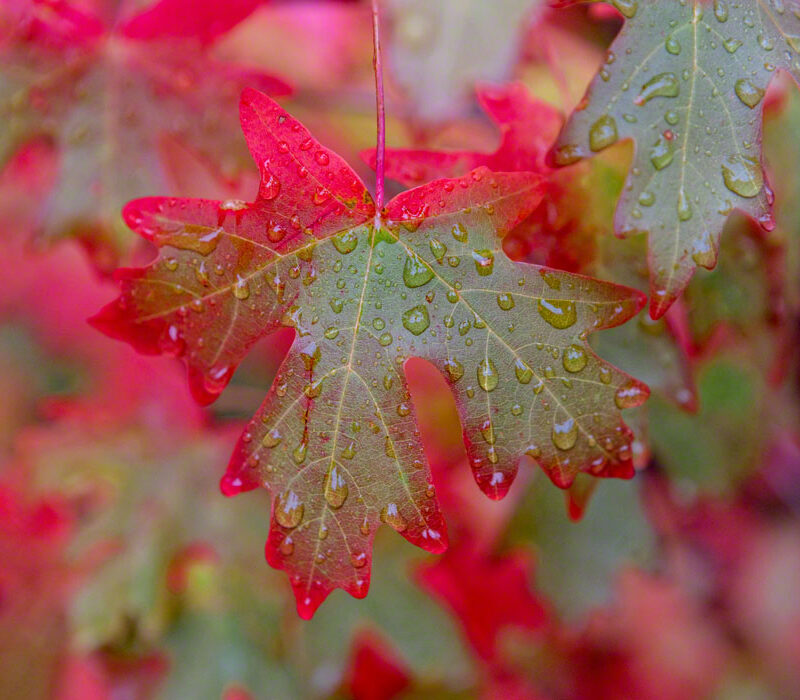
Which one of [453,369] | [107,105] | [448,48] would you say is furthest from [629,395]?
[107,105]

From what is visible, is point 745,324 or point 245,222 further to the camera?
point 745,324

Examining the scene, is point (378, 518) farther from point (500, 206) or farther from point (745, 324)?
point (745, 324)

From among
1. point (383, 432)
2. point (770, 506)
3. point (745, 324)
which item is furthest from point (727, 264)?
point (770, 506)

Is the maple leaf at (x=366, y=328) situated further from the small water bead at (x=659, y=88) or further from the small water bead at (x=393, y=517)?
the small water bead at (x=659, y=88)

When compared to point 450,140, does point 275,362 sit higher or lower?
lower

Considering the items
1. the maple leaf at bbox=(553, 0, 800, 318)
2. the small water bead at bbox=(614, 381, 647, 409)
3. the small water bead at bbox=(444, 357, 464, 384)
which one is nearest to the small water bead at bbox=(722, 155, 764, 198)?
the maple leaf at bbox=(553, 0, 800, 318)

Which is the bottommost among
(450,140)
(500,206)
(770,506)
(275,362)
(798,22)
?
(770,506)

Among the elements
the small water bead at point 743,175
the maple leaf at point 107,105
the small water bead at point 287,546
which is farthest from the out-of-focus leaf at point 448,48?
the small water bead at point 287,546

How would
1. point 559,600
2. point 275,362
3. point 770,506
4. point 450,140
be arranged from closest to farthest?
1. point 559,600
2. point 450,140
3. point 275,362
4. point 770,506
